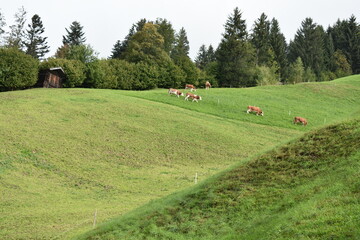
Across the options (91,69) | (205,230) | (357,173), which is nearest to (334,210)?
(357,173)

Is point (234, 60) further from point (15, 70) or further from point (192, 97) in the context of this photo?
point (15, 70)

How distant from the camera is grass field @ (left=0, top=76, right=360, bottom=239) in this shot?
21000mm

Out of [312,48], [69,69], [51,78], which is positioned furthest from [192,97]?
[312,48]

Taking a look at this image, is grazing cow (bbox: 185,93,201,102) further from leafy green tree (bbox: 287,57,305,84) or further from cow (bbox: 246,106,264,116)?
leafy green tree (bbox: 287,57,305,84)

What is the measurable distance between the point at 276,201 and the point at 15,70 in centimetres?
5127

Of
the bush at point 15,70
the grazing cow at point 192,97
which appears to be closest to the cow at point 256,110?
the grazing cow at point 192,97

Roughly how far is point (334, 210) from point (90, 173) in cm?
2017

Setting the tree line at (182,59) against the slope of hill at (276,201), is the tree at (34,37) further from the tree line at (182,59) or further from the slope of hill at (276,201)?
the slope of hill at (276,201)

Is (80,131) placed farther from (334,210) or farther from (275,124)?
(334,210)

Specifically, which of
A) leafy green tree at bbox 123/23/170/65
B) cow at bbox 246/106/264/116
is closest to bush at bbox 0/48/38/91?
cow at bbox 246/106/264/116

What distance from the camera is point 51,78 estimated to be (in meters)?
60.7

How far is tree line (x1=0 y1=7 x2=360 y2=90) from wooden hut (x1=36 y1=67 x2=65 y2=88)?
90 cm

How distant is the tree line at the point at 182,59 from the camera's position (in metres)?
62.1

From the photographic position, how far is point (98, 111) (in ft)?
141
